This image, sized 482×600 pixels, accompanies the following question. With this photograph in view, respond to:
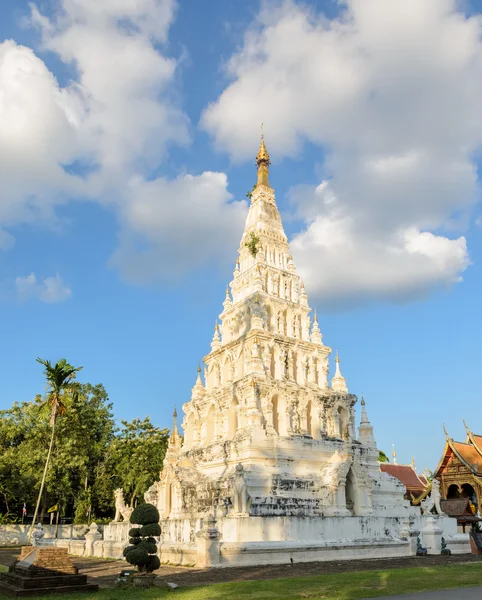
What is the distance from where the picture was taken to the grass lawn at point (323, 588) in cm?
1378

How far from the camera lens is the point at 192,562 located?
74.5 ft

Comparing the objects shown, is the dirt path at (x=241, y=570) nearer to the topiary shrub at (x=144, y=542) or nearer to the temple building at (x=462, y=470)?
the topiary shrub at (x=144, y=542)

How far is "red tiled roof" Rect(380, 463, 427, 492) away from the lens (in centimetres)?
5169

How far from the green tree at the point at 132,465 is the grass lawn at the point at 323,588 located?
3041 centimetres

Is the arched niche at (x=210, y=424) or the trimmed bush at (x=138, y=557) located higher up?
the arched niche at (x=210, y=424)

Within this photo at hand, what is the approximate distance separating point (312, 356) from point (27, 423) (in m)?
25.7

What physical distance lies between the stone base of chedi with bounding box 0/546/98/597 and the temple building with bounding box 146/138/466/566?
725cm

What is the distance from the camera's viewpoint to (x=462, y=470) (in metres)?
44.2

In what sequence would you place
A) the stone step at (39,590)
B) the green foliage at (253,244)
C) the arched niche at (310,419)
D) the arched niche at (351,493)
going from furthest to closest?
the green foliage at (253,244) → the arched niche at (310,419) → the arched niche at (351,493) → the stone step at (39,590)

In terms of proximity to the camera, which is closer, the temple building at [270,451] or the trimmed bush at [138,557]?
the trimmed bush at [138,557]

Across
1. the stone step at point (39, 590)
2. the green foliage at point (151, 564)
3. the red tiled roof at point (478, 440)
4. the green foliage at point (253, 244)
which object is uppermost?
the green foliage at point (253, 244)

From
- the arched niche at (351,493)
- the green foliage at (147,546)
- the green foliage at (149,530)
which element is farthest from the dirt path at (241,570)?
the arched niche at (351,493)

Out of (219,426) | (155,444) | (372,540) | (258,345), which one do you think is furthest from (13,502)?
(372,540)

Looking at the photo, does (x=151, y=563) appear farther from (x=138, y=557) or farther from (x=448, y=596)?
(x=448, y=596)
